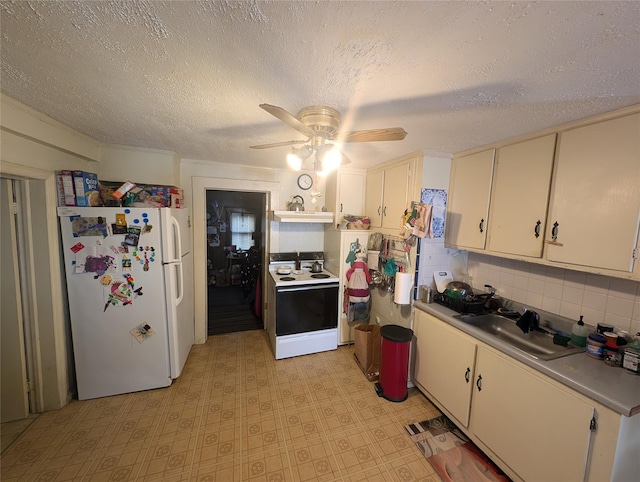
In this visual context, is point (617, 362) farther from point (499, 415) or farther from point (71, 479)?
point (71, 479)

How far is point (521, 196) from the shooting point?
5.68 ft

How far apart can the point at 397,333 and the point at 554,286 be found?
125cm

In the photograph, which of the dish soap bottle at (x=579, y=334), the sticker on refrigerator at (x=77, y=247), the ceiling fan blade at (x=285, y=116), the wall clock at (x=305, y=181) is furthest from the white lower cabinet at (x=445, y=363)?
the sticker on refrigerator at (x=77, y=247)

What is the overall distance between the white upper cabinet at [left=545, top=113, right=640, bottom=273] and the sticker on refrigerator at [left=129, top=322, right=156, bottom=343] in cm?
315

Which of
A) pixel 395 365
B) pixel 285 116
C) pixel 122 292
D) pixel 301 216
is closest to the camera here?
pixel 285 116

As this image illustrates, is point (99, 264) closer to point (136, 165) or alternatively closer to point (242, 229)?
point (136, 165)

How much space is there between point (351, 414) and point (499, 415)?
106cm

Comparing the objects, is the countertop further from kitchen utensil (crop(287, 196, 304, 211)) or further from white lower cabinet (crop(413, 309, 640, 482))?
kitchen utensil (crop(287, 196, 304, 211))

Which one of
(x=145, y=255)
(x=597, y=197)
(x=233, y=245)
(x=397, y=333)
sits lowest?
(x=397, y=333)

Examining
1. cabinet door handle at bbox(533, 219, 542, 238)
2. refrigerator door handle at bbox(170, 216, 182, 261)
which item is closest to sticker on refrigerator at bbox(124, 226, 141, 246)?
refrigerator door handle at bbox(170, 216, 182, 261)

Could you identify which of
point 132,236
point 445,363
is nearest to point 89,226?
point 132,236

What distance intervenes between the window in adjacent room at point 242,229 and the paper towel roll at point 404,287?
380 cm

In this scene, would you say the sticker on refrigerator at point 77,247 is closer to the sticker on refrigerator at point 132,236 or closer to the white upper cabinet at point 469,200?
the sticker on refrigerator at point 132,236

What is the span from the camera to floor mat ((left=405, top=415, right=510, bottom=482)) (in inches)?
61.5
